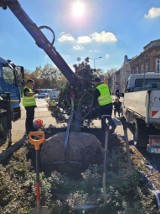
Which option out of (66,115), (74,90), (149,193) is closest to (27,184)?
(149,193)

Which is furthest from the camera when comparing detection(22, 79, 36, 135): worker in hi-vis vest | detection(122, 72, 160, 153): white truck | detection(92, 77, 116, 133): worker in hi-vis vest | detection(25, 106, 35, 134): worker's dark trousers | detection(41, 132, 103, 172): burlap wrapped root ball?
detection(25, 106, 35, 134): worker's dark trousers

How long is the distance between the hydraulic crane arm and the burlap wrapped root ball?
2157 mm

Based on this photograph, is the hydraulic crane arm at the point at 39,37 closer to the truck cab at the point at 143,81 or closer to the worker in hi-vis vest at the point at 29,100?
the worker in hi-vis vest at the point at 29,100

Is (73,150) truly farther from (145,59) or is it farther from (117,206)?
(145,59)

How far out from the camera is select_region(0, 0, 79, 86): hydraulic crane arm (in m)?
7.93

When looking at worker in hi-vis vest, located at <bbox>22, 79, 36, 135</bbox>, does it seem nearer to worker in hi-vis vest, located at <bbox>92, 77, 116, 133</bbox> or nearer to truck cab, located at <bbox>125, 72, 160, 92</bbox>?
worker in hi-vis vest, located at <bbox>92, 77, 116, 133</bbox>

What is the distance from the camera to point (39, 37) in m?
7.91

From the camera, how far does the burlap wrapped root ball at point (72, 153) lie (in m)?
6.13

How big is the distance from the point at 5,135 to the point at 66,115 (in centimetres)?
350

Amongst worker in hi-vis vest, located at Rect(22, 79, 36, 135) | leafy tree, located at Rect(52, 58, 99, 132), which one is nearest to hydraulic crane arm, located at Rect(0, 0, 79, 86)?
leafy tree, located at Rect(52, 58, 99, 132)

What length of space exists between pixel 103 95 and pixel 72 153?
2709 mm

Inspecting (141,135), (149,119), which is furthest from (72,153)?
(141,135)

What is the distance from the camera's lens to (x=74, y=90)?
8.05 m

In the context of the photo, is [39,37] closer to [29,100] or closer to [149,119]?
[29,100]
